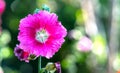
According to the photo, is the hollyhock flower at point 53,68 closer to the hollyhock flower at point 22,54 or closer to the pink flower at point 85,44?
the hollyhock flower at point 22,54

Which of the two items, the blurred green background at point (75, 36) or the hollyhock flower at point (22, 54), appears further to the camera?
the blurred green background at point (75, 36)

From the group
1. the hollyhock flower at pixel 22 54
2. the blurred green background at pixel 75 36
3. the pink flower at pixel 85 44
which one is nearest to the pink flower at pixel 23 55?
the hollyhock flower at pixel 22 54

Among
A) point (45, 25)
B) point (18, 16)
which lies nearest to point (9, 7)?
point (18, 16)

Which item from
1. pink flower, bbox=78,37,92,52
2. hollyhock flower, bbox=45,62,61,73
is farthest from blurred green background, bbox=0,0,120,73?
hollyhock flower, bbox=45,62,61,73

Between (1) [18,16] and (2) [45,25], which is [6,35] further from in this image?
(2) [45,25]

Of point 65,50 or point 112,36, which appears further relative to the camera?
point 65,50
